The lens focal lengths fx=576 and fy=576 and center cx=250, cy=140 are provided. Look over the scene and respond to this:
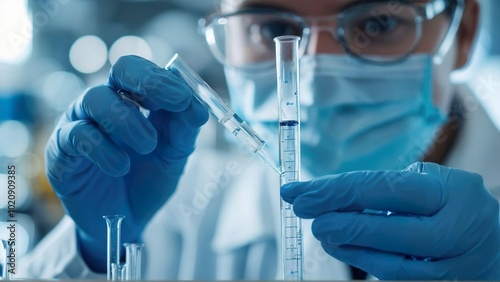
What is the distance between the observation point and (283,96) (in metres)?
1.07

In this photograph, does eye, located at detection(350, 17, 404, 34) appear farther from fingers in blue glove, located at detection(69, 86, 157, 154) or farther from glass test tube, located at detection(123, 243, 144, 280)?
glass test tube, located at detection(123, 243, 144, 280)

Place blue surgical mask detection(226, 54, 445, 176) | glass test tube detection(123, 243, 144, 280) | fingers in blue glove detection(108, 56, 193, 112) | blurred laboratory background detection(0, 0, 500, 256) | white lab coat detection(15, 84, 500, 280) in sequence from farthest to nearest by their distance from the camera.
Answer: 1. blurred laboratory background detection(0, 0, 500, 256)
2. white lab coat detection(15, 84, 500, 280)
3. blue surgical mask detection(226, 54, 445, 176)
4. fingers in blue glove detection(108, 56, 193, 112)
5. glass test tube detection(123, 243, 144, 280)

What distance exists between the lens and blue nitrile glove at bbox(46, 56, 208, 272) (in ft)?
→ 3.68

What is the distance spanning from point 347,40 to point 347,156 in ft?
1.08

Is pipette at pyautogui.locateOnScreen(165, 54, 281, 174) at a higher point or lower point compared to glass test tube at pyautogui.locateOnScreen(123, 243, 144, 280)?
higher

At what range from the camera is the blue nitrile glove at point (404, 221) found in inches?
40.8

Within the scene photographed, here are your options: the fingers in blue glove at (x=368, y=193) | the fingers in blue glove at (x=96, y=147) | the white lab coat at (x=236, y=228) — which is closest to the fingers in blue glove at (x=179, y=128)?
the fingers in blue glove at (x=96, y=147)

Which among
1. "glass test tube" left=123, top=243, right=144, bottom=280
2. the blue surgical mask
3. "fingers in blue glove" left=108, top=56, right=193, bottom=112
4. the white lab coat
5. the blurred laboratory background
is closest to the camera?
"glass test tube" left=123, top=243, right=144, bottom=280

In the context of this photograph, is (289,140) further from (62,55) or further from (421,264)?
(62,55)

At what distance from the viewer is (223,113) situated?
1.09 meters

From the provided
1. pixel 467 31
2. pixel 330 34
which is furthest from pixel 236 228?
pixel 467 31

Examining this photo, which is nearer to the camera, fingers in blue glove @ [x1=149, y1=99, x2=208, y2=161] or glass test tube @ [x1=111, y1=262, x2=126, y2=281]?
glass test tube @ [x1=111, y1=262, x2=126, y2=281]

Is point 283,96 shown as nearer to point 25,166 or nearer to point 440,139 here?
point 440,139

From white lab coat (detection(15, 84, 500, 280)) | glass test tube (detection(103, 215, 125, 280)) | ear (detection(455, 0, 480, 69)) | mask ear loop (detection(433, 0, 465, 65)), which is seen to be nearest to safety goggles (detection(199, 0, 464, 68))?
mask ear loop (detection(433, 0, 465, 65))
